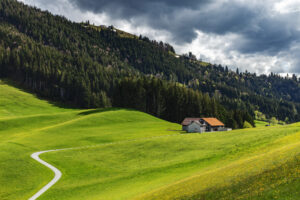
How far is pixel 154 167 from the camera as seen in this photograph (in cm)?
4262

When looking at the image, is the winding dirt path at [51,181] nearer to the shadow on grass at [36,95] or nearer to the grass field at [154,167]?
the grass field at [154,167]

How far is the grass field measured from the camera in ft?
65.9

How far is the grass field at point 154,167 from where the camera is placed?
790 inches

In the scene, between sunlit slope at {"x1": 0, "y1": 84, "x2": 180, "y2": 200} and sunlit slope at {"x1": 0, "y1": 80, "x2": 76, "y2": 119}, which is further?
sunlit slope at {"x1": 0, "y1": 80, "x2": 76, "y2": 119}

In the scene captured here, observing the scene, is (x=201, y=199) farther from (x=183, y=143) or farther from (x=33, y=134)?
(x=33, y=134)

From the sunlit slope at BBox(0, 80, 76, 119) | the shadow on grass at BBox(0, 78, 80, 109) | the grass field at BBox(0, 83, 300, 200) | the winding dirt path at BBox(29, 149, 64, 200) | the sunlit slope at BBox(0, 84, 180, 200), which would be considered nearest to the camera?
the grass field at BBox(0, 83, 300, 200)

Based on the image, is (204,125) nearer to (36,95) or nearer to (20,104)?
(20,104)

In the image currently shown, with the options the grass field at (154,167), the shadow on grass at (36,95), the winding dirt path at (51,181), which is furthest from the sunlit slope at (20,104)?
the winding dirt path at (51,181)

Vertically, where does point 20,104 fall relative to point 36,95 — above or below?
below

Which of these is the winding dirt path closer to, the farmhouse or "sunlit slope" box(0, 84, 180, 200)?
"sunlit slope" box(0, 84, 180, 200)

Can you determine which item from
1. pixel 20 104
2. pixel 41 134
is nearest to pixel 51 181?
pixel 41 134

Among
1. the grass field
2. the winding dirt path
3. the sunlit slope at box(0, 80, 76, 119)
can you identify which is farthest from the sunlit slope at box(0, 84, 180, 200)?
the winding dirt path

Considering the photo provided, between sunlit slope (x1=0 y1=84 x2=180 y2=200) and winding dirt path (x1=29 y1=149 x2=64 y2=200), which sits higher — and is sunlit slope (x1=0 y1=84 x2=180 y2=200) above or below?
above

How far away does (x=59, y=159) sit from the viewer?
54.0m
